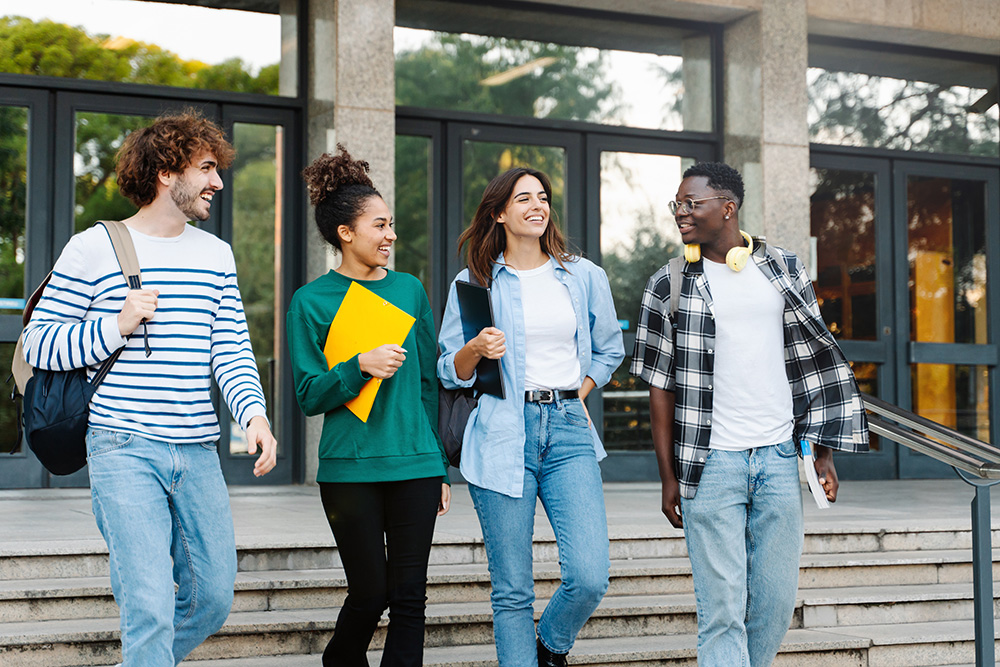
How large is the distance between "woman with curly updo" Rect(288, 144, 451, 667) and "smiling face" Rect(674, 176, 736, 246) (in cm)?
96

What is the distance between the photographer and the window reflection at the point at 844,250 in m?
10.1

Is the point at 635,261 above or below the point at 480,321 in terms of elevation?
above

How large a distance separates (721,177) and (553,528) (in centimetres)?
129

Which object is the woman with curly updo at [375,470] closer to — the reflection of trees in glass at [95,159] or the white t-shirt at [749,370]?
the white t-shirt at [749,370]

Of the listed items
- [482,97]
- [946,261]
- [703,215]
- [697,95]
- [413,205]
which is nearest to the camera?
[703,215]

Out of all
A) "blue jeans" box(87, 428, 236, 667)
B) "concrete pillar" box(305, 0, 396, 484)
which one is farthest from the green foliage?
"blue jeans" box(87, 428, 236, 667)

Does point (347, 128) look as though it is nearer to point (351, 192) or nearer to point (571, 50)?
point (571, 50)

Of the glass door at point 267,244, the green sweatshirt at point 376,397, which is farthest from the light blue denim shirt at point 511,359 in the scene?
the glass door at point 267,244

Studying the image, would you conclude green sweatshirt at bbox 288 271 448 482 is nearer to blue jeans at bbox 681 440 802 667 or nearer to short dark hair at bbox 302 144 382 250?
short dark hair at bbox 302 144 382 250

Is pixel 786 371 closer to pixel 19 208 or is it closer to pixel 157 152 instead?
pixel 157 152

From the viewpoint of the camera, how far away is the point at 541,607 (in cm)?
516

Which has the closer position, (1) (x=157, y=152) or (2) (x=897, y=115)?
(1) (x=157, y=152)

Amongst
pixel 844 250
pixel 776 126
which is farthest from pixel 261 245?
pixel 844 250

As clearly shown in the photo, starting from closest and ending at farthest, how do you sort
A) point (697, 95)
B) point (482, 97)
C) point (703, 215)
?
point (703, 215) → point (482, 97) → point (697, 95)
